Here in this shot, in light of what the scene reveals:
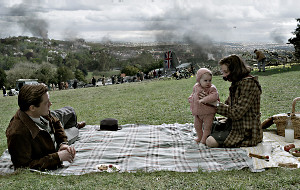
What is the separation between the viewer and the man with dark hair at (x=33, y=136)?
12.3ft

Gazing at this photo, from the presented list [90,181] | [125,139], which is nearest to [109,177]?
[90,181]

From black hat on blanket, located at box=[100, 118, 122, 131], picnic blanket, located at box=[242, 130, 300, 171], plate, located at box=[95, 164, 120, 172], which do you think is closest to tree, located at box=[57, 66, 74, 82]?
black hat on blanket, located at box=[100, 118, 122, 131]

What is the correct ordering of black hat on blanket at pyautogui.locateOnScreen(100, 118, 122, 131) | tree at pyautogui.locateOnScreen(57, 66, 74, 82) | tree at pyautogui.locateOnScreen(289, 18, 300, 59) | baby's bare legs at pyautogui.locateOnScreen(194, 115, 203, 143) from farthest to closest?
tree at pyautogui.locateOnScreen(57, 66, 74, 82) < tree at pyautogui.locateOnScreen(289, 18, 300, 59) < black hat on blanket at pyautogui.locateOnScreen(100, 118, 122, 131) < baby's bare legs at pyautogui.locateOnScreen(194, 115, 203, 143)

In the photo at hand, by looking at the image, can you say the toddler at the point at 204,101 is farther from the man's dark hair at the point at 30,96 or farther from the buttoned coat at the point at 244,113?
the man's dark hair at the point at 30,96

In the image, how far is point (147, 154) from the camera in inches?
183

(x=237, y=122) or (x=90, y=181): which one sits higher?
(x=237, y=122)

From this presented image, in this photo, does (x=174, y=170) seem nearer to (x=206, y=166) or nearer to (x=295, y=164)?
(x=206, y=166)

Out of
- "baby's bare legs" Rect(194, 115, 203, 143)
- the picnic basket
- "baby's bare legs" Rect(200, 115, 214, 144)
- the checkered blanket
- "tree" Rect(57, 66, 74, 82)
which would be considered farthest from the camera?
"tree" Rect(57, 66, 74, 82)

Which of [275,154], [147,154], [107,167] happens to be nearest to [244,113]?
[275,154]

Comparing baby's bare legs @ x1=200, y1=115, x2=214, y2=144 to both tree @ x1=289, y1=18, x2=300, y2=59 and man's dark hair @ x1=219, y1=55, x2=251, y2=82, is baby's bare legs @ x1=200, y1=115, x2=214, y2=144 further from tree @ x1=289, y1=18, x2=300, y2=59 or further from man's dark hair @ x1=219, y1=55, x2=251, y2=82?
tree @ x1=289, y1=18, x2=300, y2=59

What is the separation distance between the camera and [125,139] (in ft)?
17.9

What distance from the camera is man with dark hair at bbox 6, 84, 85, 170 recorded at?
3750 mm

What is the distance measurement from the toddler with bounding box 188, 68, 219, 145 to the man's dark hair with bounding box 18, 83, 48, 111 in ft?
8.04

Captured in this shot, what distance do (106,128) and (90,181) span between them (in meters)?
2.67
